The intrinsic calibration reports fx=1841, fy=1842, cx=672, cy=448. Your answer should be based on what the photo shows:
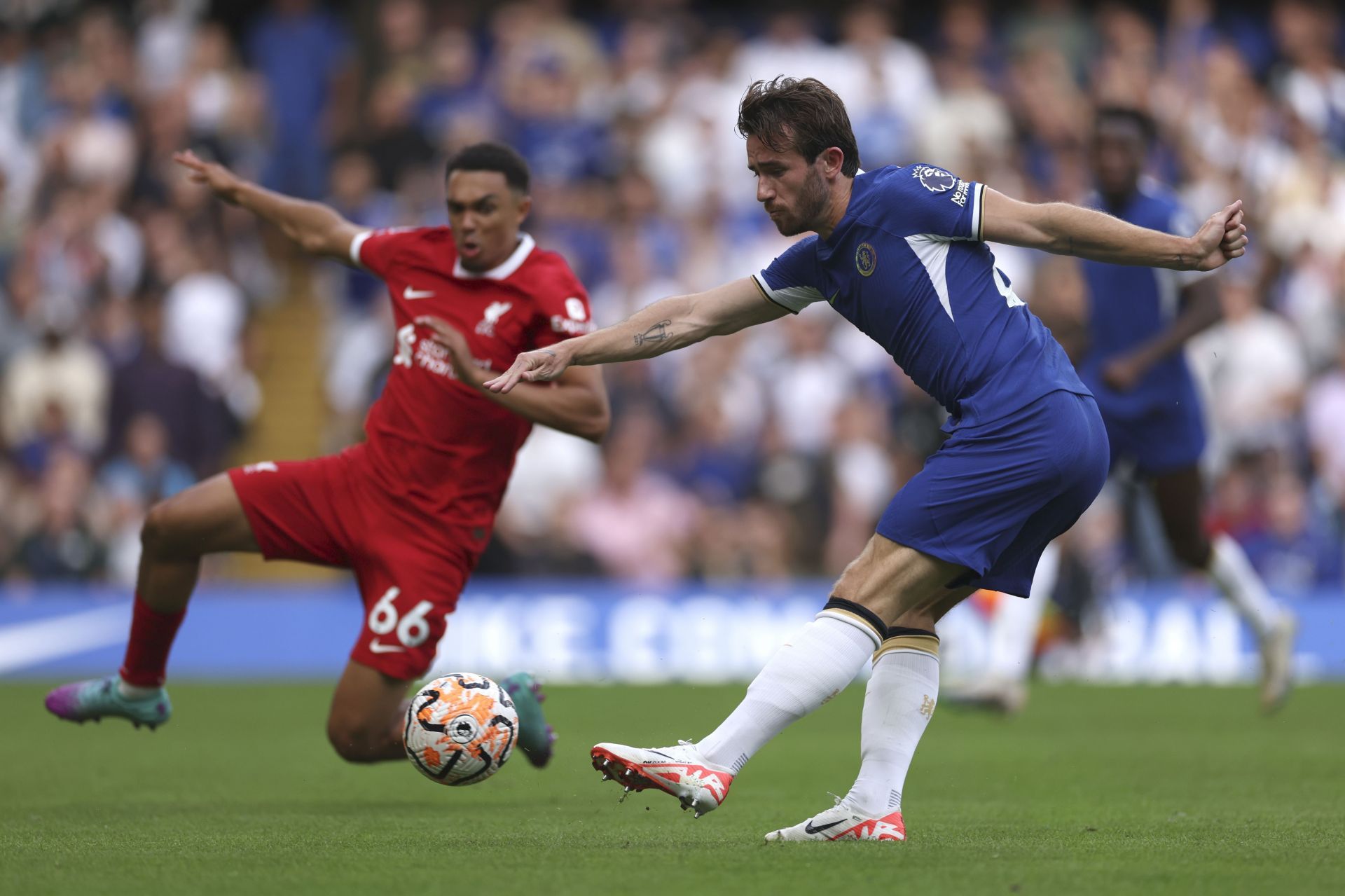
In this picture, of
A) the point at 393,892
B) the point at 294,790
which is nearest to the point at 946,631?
the point at 294,790

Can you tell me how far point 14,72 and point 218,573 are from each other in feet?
21.1

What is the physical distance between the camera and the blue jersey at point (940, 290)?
19.9 feet

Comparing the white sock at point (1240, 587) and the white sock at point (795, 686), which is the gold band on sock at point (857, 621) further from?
the white sock at point (1240, 587)

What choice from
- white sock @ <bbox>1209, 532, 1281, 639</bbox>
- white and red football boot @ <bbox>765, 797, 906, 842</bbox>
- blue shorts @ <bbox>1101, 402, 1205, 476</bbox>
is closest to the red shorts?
white and red football boot @ <bbox>765, 797, 906, 842</bbox>

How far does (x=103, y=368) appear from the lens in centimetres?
1719

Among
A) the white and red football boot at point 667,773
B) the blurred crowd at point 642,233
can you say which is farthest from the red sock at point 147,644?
the blurred crowd at point 642,233

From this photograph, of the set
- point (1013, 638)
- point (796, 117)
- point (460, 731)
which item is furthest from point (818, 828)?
point (1013, 638)

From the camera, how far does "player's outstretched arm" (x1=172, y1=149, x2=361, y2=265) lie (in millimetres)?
8211

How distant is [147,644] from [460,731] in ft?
5.65

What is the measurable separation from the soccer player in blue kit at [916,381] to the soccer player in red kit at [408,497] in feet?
5.40

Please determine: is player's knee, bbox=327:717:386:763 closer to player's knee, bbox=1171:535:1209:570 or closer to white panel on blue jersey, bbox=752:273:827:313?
white panel on blue jersey, bbox=752:273:827:313

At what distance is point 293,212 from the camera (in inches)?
324

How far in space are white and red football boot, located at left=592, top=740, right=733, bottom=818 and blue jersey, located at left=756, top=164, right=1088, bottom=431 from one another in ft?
4.78

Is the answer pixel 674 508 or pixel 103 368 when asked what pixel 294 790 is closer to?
pixel 674 508
